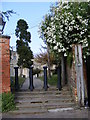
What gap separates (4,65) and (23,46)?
23.2 metres

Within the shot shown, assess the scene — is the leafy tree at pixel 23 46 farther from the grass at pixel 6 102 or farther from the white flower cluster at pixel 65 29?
the grass at pixel 6 102

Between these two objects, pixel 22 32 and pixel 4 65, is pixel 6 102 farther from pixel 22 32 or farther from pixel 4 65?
pixel 22 32

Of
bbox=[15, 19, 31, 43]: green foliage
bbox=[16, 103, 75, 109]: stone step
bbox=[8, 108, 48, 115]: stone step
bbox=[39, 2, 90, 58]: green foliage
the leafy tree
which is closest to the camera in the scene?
bbox=[8, 108, 48, 115]: stone step

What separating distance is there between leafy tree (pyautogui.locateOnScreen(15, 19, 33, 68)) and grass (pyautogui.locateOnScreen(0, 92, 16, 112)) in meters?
23.0

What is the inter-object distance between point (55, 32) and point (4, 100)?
3771 mm

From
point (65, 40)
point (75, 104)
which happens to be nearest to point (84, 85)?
point (75, 104)

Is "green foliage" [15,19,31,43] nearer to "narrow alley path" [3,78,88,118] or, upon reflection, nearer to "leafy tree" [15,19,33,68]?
"leafy tree" [15,19,33,68]

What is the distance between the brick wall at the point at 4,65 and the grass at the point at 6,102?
270 mm

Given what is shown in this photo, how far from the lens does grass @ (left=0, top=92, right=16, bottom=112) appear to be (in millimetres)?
6211

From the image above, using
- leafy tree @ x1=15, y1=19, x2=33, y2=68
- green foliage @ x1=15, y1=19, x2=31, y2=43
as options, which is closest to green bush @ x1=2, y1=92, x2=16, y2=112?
leafy tree @ x1=15, y1=19, x2=33, y2=68

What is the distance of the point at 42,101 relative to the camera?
6.96 metres

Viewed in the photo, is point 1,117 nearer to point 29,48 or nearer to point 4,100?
point 4,100

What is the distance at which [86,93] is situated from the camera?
6.86m

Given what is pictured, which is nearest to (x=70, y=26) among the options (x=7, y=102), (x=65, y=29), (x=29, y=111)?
(x=65, y=29)
